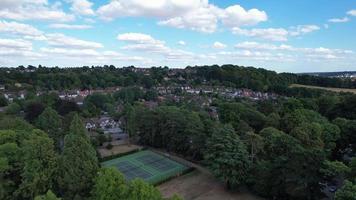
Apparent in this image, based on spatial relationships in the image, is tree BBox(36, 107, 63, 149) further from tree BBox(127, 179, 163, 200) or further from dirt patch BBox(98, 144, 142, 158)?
tree BBox(127, 179, 163, 200)

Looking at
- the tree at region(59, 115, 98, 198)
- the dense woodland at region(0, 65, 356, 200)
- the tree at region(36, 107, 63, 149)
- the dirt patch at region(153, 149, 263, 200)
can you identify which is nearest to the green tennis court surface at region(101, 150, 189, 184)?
the dirt patch at region(153, 149, 263, 200)

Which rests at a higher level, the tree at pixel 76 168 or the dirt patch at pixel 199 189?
the tree at pixel 76 168

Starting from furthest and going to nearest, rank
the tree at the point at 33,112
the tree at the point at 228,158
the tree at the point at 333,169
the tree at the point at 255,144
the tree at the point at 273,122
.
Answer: the tree at the point at 33,112, the tree at the point at 273,122, the tree at the point at 255,144, the tree at the point at 228,158, the tree at the point at 333,169

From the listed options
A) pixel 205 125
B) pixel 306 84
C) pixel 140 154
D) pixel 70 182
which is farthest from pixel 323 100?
pixel 306 84

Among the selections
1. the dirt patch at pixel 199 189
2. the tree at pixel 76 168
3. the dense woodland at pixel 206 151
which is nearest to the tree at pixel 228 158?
the dense woodland at pixel 206 151

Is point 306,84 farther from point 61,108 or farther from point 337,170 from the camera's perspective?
point 337,170

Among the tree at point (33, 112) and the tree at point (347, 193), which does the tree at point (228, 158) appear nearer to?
the tree at point (347, 193)
